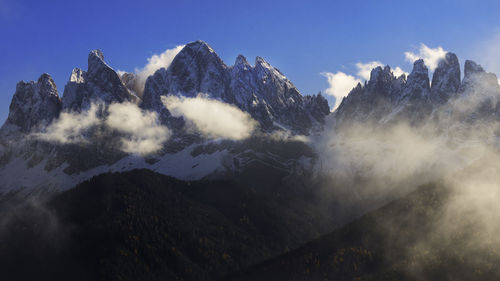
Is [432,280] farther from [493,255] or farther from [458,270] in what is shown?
[493,255]

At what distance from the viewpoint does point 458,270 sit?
198 m

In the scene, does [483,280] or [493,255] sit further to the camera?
[493,255]

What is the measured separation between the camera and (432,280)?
200 meters

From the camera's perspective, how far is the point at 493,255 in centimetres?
19738

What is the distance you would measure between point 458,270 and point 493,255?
582 inches

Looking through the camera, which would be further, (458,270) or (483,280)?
(458,270)

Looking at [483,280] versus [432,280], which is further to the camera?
[432,280]

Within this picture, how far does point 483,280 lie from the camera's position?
606 ft

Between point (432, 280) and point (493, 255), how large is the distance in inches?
998

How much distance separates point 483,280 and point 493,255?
17141mm

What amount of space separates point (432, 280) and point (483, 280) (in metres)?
20.4

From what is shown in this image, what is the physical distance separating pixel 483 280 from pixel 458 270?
13.5m

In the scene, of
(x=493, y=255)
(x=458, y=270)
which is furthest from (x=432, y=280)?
(x=493, y=255)
